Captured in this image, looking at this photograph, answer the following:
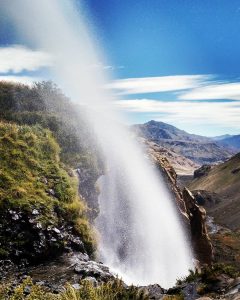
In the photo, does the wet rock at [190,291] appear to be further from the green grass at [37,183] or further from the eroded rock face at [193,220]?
the eroded rock face at [193,220]

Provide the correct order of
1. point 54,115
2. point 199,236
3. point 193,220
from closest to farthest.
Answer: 1. point 54,115
2. point 199,236
3. point 193,220

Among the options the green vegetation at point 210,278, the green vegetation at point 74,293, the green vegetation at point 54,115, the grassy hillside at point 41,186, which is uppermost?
the green vegetation at point 54,115

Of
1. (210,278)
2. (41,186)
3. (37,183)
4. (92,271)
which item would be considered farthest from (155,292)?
(37,183)

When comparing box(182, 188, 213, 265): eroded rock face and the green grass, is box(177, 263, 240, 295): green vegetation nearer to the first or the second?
the green grass

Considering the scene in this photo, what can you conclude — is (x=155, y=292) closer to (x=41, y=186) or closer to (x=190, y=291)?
(x=190, y=291)

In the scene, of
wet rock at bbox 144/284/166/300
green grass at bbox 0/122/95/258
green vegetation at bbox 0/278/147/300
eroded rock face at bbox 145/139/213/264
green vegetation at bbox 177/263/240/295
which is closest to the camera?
green vegetation at bbox 0/278/147/300

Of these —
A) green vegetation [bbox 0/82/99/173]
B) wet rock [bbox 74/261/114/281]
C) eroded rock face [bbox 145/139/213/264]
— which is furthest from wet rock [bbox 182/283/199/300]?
eroded rock face [bbox 145/139/213/264]

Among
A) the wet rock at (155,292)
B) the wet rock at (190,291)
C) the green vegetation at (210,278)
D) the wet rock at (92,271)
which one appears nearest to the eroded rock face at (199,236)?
the green vegetation at (210,278)

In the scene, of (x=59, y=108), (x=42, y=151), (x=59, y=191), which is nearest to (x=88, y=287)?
(x=59, y=191)

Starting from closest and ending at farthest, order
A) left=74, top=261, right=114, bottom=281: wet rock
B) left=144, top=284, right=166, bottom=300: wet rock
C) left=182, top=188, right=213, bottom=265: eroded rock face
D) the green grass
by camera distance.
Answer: left=74, top=261, right=114, bottom=281: wet rock
left=144, top=284, right=166, bottom=300: wet rock
the green grass
left=182, top=188, right=213, bottom=265: eroded rock face

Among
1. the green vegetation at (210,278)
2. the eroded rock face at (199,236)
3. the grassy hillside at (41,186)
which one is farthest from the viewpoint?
the eroded rock face at (199,236)

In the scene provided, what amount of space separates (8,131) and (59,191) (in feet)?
22.8

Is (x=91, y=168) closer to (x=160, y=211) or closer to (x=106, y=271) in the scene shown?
(x=160, y=211)

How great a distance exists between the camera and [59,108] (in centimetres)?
4231
